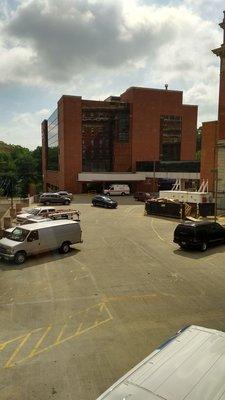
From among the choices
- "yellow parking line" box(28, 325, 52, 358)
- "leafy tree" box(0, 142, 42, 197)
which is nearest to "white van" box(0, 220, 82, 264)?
"yellow parking line" box(28, 325, 52, 358)

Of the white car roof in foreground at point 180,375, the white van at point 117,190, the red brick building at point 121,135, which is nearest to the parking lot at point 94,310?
the white car roof in foreground at point 180,375

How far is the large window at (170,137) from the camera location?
7156 centimetres

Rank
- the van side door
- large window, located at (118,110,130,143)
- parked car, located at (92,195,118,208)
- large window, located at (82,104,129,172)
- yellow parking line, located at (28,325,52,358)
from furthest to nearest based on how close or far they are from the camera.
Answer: large window, located at (118,110,130,143), large window, located at (82,104,129,172), parked car, located at (92,195,118,208), the van side door, yellow parking line, located at (28,325,52,358)

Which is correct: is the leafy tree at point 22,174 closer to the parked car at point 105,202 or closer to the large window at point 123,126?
the large window at point 123,126

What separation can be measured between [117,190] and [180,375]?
57.4 meters

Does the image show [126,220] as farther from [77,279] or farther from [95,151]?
[95,151]

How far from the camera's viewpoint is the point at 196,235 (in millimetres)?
23109

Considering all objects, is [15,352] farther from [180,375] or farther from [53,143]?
[53,143]

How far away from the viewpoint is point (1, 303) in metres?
14.7

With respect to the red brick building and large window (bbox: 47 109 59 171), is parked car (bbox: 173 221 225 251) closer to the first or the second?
the red brick building

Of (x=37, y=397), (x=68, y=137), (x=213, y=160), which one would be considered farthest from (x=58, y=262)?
(x=68, y=137)

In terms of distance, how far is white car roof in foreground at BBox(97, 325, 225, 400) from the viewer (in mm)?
5445

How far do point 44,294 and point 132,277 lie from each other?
437cm

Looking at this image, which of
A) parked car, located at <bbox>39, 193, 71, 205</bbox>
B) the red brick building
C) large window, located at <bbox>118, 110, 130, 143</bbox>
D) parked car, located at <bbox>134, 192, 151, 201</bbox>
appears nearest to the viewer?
parked car, located at <bbox>39, 193, 71, 205</bbox>
